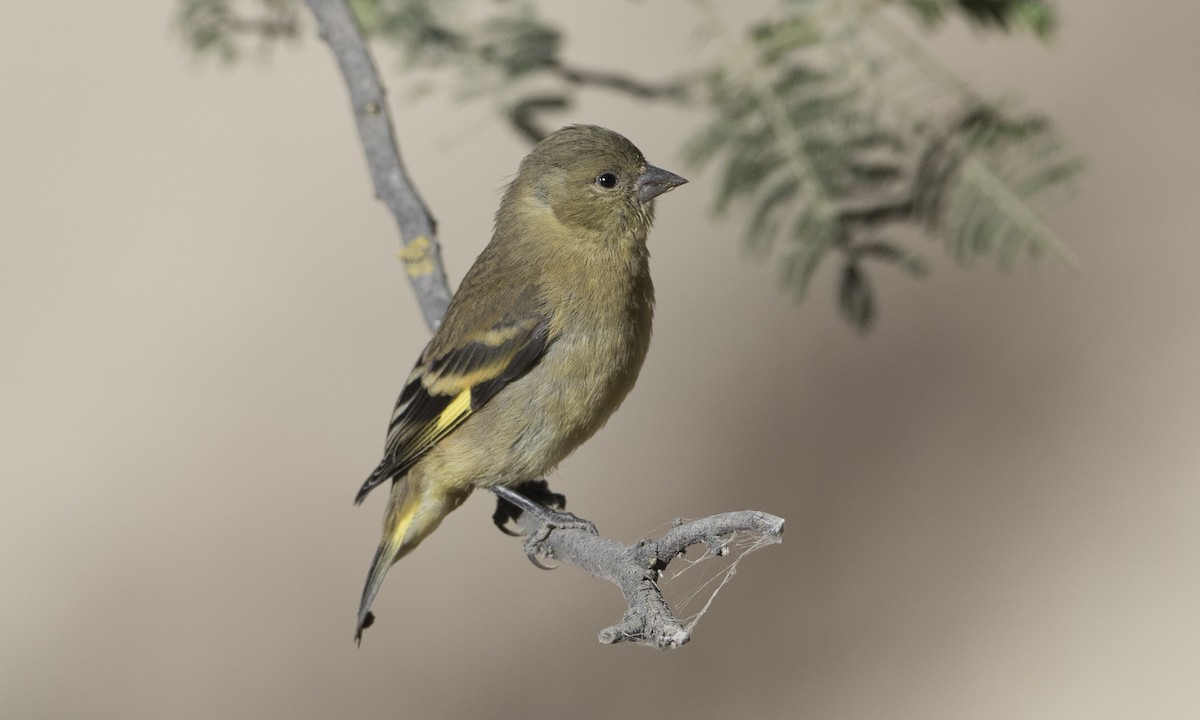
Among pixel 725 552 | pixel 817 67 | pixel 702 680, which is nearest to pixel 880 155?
pixel 817 67

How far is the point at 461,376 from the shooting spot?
4.50 metres

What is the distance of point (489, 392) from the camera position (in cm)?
446

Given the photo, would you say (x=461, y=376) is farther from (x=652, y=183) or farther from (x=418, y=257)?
(x=652, y=183)

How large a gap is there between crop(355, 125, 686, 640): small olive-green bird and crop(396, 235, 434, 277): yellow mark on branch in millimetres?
162

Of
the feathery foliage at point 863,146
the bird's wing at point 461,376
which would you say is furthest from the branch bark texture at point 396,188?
the feathery foliage at point 863,146

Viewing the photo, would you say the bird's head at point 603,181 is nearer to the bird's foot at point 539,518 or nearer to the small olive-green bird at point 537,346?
the small olive-green bird at point 537,346

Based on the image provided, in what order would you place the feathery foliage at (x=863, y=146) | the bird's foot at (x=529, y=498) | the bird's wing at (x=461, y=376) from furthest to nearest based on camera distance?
the bird's foot at (x=529, y=498) → the bird's wing at (x=461, y=376) → the feathery foliage at (x=863, y=146)

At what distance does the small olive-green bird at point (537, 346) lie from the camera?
4.36 metres

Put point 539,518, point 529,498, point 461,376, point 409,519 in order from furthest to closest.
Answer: point 529,498 → point 409,519 → point 461,376 → point 539,518

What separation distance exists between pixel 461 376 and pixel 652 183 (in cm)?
99

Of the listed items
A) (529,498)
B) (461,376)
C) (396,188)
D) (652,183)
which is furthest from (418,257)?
(529,498)

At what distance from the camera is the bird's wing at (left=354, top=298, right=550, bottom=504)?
4.43m

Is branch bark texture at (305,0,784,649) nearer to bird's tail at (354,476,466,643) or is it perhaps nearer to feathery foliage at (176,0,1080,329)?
bird's tail at (354,476,466,643)

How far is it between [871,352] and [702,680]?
8.83ft
